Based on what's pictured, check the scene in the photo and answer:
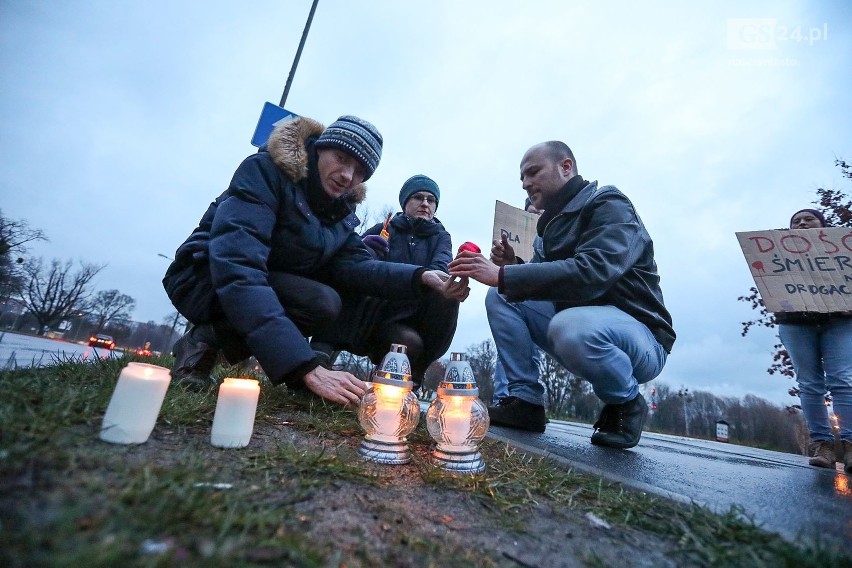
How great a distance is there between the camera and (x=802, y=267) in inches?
144

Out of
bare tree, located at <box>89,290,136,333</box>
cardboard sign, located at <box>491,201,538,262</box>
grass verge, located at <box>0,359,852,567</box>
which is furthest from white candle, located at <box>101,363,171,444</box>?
bare tree, located at <box>89,290,136,333</box>

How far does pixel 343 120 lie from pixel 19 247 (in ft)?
125

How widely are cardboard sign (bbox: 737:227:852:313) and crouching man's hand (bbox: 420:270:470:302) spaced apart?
9.71ft

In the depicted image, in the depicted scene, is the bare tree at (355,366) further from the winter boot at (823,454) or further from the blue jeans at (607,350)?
the winter boot at (823,454)

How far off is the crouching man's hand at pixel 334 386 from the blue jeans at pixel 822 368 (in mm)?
3931

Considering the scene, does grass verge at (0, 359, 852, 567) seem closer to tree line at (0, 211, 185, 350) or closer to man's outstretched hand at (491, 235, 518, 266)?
man's outstretched hand at (491, 235, 518, 266)

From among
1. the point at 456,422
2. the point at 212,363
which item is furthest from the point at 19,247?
the point at 456,422

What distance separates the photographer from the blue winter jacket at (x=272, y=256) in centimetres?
197

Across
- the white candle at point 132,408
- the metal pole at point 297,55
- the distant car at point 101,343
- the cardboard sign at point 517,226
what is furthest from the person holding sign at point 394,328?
the distant car at point 101,343

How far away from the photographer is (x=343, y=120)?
2830mm

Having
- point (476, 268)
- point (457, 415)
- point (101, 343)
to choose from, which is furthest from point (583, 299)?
point (101, 343)

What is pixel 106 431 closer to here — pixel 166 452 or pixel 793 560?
pixel 166 452

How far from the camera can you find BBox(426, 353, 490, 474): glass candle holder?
1.81 meters

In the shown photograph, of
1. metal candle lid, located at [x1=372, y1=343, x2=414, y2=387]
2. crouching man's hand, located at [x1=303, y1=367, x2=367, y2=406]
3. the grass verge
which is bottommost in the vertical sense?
the grass verge
